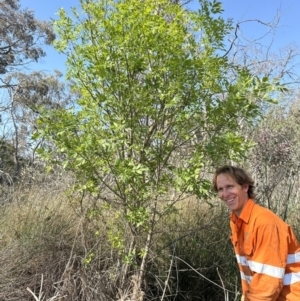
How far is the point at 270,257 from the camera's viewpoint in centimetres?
206

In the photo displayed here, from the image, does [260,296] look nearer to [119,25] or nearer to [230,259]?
[119,25]

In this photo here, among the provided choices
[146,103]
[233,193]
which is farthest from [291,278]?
[146,103]

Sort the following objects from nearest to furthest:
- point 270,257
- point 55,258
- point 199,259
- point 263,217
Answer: point 270,257, point 263,217, point 55,258, point 199,259

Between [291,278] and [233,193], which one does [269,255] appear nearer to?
[291,278]

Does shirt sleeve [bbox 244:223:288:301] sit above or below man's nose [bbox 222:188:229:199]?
below

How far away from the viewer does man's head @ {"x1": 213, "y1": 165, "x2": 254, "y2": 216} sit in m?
2.42

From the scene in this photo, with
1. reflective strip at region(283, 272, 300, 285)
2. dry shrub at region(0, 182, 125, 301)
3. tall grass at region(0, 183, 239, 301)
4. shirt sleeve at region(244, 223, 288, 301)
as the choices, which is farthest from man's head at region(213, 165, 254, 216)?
dry shrub at region(0, 182, 125, 301)

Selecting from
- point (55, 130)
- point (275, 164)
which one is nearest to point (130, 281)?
point (55, 130)

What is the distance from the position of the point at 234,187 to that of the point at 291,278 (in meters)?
0.59

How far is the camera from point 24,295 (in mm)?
3922

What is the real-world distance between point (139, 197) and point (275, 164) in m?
3.66

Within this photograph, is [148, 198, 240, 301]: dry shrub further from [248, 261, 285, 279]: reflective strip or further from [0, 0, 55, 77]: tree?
[0, 0, 55, 77]: tree

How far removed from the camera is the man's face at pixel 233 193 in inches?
95.1

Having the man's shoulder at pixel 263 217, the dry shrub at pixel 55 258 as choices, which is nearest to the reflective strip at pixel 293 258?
the man's shoulder at pixel 263 217
